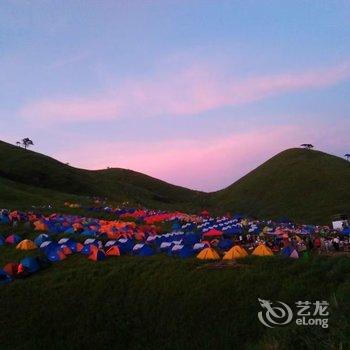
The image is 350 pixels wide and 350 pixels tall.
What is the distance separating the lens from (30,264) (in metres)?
25.6

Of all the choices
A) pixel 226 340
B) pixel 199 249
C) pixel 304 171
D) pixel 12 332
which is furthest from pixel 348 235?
pixel 304 171

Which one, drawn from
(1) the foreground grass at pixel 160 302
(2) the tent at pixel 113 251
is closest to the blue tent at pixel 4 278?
(1) the foreground grass at pixel 160 302

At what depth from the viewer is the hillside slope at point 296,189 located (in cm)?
6900

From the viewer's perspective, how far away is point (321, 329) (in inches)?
417

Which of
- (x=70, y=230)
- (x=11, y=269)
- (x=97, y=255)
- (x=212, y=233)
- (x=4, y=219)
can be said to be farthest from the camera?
(x=4, y=219)

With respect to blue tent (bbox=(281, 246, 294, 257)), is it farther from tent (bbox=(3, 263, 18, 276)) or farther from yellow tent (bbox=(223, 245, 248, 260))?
tent (bbox=(3, 263, 18, 276))

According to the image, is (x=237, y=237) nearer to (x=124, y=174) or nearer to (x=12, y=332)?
(x=12, y=332)

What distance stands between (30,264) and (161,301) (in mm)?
8937

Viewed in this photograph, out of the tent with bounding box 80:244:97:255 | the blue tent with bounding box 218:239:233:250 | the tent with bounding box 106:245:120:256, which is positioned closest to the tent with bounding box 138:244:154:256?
the tent with bounding box 106:245:120:256

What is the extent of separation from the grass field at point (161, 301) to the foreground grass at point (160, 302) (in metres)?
0.04

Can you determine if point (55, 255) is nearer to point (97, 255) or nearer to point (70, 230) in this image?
point (97, 255)

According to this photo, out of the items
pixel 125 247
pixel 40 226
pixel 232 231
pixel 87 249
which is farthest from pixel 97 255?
pixel 232 231

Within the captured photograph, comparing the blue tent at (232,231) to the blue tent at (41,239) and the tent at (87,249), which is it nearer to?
the tent at (87,249)

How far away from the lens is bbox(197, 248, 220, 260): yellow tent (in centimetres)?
2419
